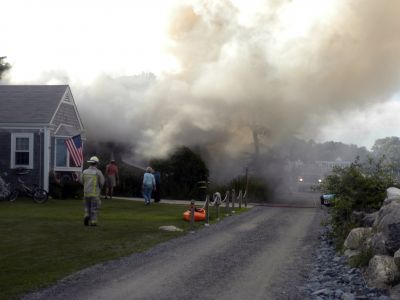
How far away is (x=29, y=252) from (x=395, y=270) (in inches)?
264

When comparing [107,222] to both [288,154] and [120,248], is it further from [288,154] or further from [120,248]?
[288,154]

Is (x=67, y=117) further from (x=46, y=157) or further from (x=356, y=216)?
(x=356, y=216)

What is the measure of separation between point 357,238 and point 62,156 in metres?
18.7

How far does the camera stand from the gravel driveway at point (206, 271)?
7957 millimetres

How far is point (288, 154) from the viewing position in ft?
95.7

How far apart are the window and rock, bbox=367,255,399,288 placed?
20.6 m

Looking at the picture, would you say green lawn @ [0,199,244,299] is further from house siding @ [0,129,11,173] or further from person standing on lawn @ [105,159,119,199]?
house siding @ [0,129,11,173]

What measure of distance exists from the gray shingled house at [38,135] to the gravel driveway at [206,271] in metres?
13.7

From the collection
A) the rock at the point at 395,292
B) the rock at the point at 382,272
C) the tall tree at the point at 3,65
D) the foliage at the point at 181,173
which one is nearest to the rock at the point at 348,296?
the rock at the point at 395,292

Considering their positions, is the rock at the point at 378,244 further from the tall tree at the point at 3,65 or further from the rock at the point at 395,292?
the tall tree at the point at 3,65

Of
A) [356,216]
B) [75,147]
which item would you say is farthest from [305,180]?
[356,216]

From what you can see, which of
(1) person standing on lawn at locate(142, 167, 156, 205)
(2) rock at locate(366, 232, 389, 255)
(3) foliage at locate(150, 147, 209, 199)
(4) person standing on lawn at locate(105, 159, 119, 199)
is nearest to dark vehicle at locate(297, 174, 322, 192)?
(3) foliage at locate(150, 147, 209, 199)

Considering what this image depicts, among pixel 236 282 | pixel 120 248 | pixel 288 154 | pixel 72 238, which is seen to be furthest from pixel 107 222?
pixel 288 154

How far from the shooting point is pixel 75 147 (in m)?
27.1
